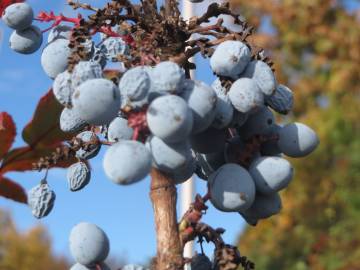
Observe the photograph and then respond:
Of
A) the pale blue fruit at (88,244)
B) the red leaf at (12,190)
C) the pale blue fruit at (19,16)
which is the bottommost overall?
the pale blue fruit at (88,244)

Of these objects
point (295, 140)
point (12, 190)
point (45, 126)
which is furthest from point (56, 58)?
point (12, 190)

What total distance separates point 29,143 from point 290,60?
525cm

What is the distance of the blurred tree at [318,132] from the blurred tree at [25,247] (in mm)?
7068

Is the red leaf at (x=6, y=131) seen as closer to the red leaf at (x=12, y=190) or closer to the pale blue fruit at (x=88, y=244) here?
the red leaf at (x=12, y=190)

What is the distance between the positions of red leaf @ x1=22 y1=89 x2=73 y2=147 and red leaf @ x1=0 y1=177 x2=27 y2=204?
13 cm

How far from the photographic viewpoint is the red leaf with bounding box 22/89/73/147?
1.10 m

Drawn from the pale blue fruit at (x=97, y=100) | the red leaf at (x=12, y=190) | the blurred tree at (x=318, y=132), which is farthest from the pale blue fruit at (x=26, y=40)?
the blurred tree at (x=318, y=132)

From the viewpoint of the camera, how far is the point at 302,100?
6035 mm

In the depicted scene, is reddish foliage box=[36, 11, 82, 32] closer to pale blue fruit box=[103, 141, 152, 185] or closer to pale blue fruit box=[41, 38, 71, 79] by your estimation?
pale blue fruit box=[41, 38, 71, 79]

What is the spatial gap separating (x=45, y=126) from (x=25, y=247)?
483 inches

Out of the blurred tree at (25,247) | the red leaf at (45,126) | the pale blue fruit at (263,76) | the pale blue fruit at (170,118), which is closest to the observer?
the pale blue fruit at (170,118)

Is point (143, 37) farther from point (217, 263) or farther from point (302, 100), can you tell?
point (302, 100)

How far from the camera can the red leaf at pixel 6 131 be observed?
1118 mm

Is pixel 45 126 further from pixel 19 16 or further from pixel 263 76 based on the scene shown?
pixel 263 76
